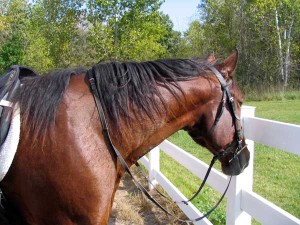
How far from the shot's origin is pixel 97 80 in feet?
6.75

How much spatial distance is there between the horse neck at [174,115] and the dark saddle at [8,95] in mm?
706

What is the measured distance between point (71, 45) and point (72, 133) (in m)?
24.9

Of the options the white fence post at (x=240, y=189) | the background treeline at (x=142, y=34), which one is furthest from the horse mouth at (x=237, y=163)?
the background treeline at (x=142, y=34)

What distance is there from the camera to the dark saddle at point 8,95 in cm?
184

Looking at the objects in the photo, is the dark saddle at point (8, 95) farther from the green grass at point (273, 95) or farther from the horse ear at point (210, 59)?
the green grass at point (273, 95)

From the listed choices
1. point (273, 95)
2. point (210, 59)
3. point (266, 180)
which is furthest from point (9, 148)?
point (273, 95)

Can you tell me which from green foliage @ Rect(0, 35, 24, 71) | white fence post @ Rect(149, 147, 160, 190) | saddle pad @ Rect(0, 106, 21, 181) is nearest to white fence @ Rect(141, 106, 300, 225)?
saddle pad @ Rect(0, 106, 21, 181)

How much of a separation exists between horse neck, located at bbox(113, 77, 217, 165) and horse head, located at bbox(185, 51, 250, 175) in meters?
0.05

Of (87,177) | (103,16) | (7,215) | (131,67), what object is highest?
(103,16)

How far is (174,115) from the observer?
2248mm

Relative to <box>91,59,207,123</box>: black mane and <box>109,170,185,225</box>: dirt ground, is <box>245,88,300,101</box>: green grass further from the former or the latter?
<box>91,59,207,123</box>: black mane

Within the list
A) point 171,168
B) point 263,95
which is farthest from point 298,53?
point 171,168

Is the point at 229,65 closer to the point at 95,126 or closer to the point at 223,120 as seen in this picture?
the point at 223,120

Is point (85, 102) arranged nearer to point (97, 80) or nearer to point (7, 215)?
point (97, 80)
